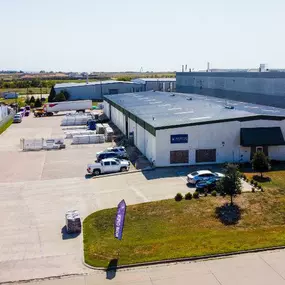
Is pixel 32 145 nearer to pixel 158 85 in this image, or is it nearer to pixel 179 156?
pixel 179 156

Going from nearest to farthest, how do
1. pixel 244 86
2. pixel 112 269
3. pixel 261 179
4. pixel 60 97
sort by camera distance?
pixel 112 269 → pixel 261 179 → pixel 244 86 → pixel 60 97

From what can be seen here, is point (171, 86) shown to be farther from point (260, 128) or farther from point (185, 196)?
point (185, 196)

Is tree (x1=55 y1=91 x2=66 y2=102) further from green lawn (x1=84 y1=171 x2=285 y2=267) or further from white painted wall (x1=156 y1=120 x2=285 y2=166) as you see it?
green lawn (x1=84 y1=171 x2=285 y2=267)

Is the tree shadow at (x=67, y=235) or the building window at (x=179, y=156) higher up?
the building window at (x=179, y=156)

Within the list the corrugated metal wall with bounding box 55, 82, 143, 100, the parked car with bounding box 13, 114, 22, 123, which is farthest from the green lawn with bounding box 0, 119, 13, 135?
the corrugated metal wall with bounding box 55, 82, 143, 100

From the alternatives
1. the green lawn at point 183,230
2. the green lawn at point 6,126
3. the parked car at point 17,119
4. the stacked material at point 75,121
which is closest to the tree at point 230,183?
the green lawn at point 183,230

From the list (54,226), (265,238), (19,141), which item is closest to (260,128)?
(265,238)

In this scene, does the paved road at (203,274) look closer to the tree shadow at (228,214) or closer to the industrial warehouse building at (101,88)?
the tree shadow at (228,214)

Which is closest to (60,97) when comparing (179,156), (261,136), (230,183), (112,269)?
(179,156)
